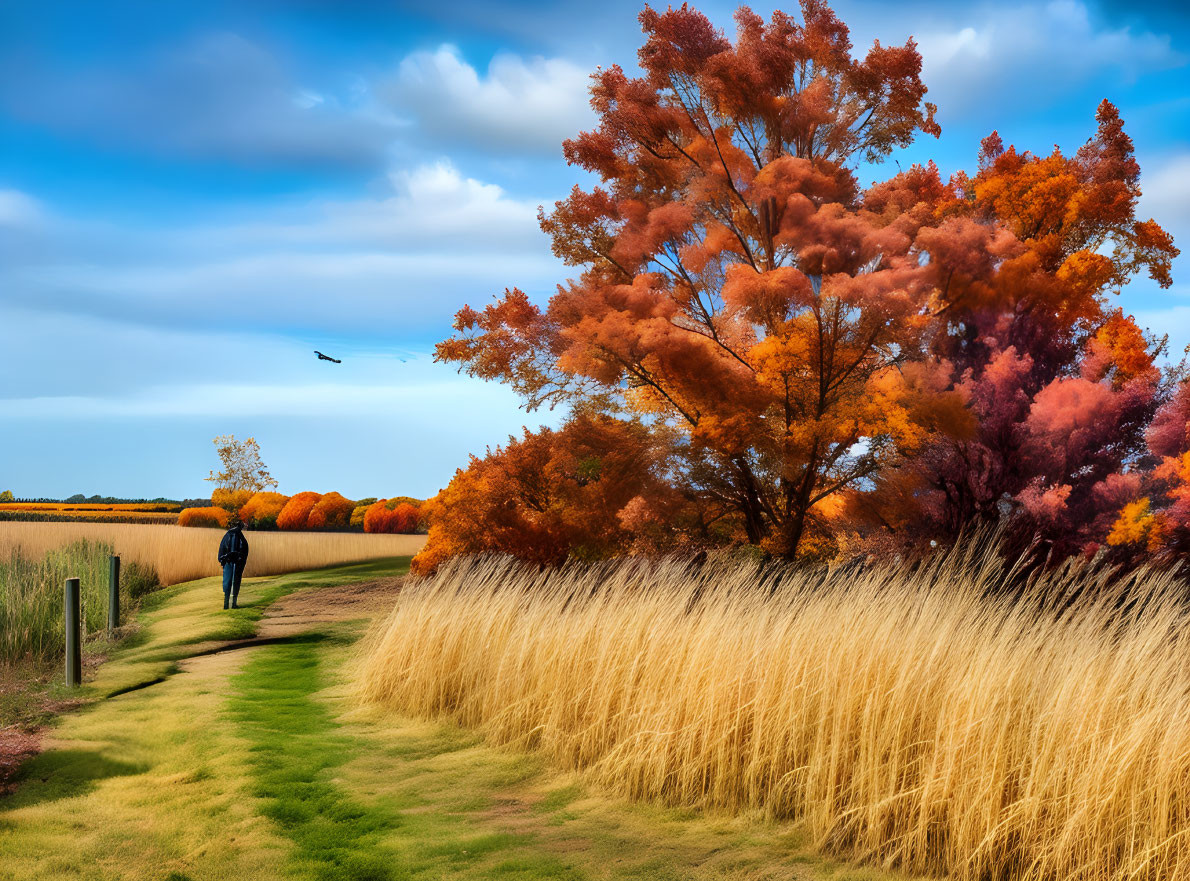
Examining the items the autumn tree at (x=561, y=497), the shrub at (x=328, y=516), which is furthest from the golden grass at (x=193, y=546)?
the autumn tree at (x=561, y=497)

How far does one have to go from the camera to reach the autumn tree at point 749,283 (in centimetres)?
1308

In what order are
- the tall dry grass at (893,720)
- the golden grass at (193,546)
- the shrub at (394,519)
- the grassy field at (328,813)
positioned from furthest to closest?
1. the shrub at (394,519)
2. the golden grass at (193,546)
3. the grassy field at (328,813)
4. the tall dry grass at (893,720)

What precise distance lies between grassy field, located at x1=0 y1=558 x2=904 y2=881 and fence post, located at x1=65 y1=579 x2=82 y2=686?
942 mm

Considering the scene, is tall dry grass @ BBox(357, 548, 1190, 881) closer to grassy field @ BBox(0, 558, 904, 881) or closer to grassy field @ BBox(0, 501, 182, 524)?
grassy field @ BBox(0, 558, 904, 881)

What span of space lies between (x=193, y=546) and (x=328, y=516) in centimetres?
1342

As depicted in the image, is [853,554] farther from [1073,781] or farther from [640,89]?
[1073,781]

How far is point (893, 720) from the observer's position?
205 inches

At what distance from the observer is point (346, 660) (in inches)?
444

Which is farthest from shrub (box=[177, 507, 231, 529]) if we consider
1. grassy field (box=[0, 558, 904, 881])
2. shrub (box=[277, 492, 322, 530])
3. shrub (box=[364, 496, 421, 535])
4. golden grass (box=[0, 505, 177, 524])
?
grassy field (box=[0, 558, 904, 881])

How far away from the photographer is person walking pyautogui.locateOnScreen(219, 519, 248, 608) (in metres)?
16.4

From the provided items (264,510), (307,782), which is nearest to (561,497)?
(307,782)

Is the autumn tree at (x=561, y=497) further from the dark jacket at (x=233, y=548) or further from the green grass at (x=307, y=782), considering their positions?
the green grass at (x=307, y=782)

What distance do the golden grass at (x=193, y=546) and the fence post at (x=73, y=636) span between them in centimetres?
1222

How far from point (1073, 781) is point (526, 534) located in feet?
34.8
